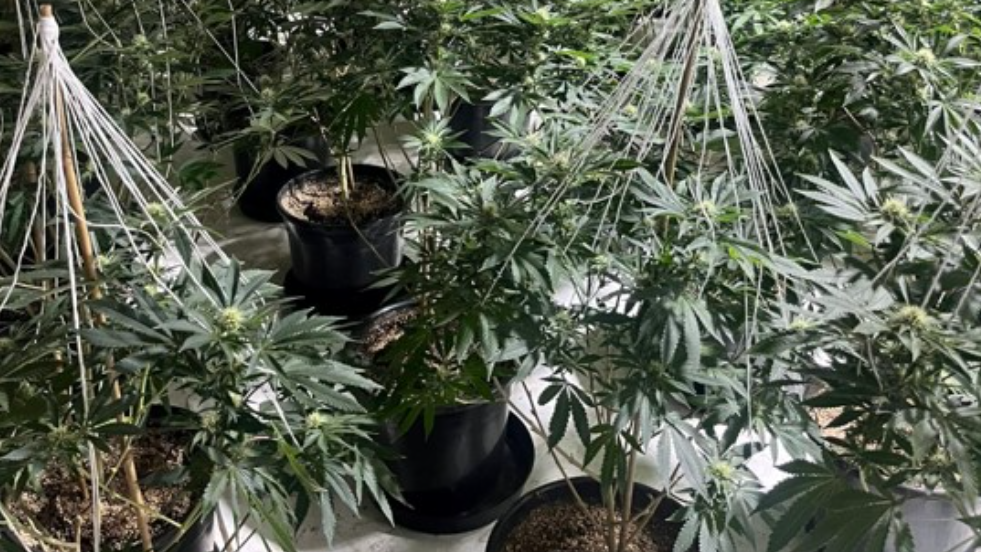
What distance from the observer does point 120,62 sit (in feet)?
4.89

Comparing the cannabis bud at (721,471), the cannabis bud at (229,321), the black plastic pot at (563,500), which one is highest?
the cannabis bud at (229,321)

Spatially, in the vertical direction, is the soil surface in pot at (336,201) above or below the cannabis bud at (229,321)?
below

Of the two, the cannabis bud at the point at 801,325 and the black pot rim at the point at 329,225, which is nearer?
the cannabis bud at the point at 801,325

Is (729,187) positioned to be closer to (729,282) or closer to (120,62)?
(729,282)

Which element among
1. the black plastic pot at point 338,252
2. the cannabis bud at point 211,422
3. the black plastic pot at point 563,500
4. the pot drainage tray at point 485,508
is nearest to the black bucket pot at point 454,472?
the pot drainage tray at point 485,508

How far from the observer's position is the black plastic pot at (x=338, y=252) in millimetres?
2316

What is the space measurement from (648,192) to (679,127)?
84mm

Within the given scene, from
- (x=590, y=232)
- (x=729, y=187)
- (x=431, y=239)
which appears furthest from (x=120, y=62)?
(x=729, y=187)

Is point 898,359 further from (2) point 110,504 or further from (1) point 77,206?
(2) point 110,504

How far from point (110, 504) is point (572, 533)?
727 mm

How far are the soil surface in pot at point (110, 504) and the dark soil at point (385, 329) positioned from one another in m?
0.51

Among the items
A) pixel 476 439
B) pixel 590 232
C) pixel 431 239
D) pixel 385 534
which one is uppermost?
pixel 590 232

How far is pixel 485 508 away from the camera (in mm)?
1856

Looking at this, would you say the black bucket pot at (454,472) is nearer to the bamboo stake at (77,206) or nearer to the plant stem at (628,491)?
the plant stem at (628,491)
